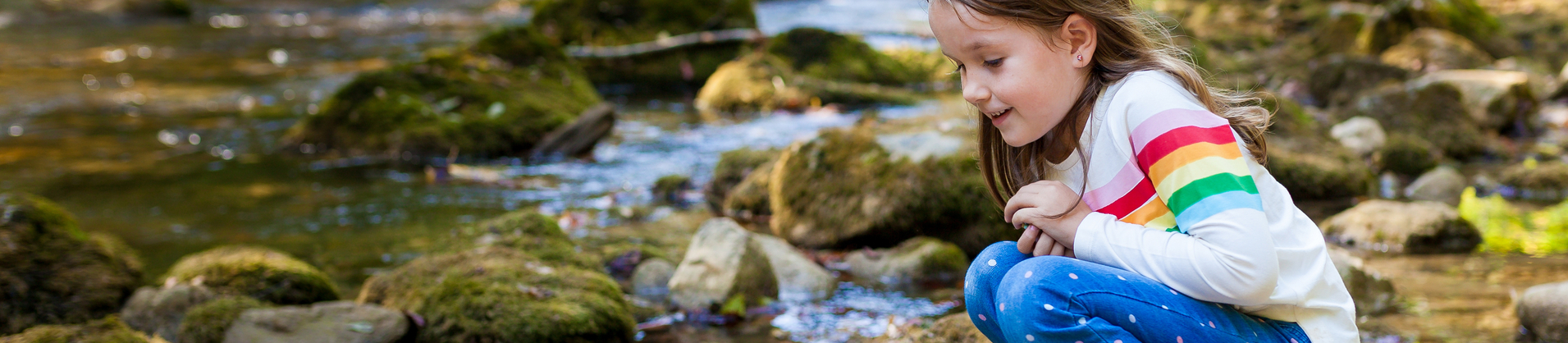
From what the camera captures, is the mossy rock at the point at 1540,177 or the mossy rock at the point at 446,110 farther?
the mossy rock at the point at 446,110

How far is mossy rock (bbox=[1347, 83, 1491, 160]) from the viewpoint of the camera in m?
6.84

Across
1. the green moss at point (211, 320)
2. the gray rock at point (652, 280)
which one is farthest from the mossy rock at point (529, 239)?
the green moss at point (211, 320)

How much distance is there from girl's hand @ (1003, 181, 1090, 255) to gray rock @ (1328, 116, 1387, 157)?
5.40 m

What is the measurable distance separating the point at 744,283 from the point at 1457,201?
4.16m

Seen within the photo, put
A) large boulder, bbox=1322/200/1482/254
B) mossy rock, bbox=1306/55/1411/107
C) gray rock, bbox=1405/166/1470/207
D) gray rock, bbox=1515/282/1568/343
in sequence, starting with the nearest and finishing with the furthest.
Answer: gray rock, bbox=1515/282/1568/343 < large boulder, bbox=1322/200/1482/254 < gray rock, bbox=1405/166/1470/207 < mossy rock, bbox=1306/55/1411/107

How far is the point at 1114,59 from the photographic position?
1968 mm

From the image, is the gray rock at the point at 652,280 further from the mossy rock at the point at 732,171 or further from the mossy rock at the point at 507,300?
the mossy rock at the point at 732,171

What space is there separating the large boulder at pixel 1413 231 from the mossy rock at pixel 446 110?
5.39m

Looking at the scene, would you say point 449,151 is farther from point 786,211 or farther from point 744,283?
point 744,283

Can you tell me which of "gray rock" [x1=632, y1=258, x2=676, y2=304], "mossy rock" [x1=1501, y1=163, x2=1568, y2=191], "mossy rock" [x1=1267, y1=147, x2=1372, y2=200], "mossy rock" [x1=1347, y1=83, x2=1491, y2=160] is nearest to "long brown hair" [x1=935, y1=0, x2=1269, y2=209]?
"gray rock" [x1=632, y1=258, x2=676, y2=304]

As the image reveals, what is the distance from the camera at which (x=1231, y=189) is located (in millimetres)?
1736

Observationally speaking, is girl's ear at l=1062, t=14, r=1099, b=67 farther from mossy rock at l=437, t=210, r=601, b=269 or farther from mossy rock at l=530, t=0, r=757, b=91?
mossy rock at l=530, t=0, r=757, b=91

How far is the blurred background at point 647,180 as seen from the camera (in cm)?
368

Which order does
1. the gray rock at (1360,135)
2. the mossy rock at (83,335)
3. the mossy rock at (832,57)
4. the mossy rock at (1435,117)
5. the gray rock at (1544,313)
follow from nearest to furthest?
the mossy rock at (83,335)
the gray rock at (1544,313)
the gray rock at (1360,135)
the mossy rock at (1435,117)
the mossy rock at (832,57)
